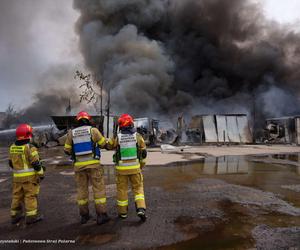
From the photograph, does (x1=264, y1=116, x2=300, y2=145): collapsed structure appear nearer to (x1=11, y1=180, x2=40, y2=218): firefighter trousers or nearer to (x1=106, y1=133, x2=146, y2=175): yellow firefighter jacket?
(x1=106, y1=133, x2=146, y2=175): yellow firefighter jacket

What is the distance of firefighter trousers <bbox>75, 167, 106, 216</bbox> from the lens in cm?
361

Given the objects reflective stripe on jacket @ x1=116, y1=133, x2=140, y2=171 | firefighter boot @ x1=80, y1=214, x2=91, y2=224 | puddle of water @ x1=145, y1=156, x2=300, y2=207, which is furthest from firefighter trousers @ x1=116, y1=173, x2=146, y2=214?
puddle of water @ x1=145, y1=156, x2=300, y2=207

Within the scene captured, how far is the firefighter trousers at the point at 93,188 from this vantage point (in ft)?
11.9

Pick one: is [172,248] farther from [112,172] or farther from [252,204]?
[112,172]

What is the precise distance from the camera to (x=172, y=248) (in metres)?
2.71

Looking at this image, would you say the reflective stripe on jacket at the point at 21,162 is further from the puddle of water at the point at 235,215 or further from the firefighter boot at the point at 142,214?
the puddle of water at the point at 235,215

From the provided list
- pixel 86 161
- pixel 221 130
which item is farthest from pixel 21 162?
pixel 221 130

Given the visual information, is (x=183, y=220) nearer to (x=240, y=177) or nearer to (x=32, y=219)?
(x=32, y=219)

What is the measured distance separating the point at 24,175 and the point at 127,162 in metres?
1.39

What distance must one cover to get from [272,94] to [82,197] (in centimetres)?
3752

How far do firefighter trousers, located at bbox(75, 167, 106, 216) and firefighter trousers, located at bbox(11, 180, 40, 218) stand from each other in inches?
23.3

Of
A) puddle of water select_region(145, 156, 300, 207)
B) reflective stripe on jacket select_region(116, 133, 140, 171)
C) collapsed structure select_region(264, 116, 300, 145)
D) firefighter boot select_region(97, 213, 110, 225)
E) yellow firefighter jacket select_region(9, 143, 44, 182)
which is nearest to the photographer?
firefighter boot select_region(97, 213, 110, 225)

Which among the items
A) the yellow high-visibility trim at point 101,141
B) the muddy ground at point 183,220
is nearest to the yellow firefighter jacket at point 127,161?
the yellow high-visibility trim at point 101,141

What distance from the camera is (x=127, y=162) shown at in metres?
3.84
